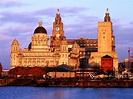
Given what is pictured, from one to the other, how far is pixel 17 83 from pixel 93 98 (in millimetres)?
54552

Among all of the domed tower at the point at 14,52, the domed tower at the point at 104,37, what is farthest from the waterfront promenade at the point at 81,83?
the domed tower at the point at 14,52

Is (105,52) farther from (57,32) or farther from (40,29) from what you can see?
(57,32)

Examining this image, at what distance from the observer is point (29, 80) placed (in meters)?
132

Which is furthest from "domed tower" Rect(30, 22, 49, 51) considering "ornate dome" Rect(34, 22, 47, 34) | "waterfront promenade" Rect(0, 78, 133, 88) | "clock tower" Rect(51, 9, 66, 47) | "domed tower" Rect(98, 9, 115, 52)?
"waterfront promenade" Rect(0, 78, 133, 88)

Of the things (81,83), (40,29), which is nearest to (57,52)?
(40,29)

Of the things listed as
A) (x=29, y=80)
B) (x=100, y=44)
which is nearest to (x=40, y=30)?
(x=100, y=44)

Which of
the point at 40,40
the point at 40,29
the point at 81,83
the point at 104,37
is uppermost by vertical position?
the point at 40,29

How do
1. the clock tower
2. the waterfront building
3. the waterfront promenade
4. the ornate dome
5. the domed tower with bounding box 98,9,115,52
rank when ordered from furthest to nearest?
the clock tower, the ornate dome, the domed tower with bounding box 98,9,115,52, the waterfront building, the waterfront promenade

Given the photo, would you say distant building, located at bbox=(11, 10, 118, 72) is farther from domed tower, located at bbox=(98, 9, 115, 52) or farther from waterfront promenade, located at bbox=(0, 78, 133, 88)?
waterfront promenade, located at bbox=(0, 78, 133, 88)

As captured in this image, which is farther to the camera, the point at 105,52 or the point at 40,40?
the point at 40,40

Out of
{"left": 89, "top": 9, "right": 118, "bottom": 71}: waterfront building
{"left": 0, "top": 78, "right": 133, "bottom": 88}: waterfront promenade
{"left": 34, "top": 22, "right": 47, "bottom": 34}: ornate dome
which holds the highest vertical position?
{"left": 34, "top": 22, "right": 47, "bottom": 34}: ornate dome

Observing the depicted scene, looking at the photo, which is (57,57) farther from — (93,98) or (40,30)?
(93,98)

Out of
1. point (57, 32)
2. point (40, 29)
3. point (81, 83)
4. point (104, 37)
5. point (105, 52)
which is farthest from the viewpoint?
point (57, 32)

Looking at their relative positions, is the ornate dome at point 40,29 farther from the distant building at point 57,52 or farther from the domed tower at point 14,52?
the domed tower at point 14,52
